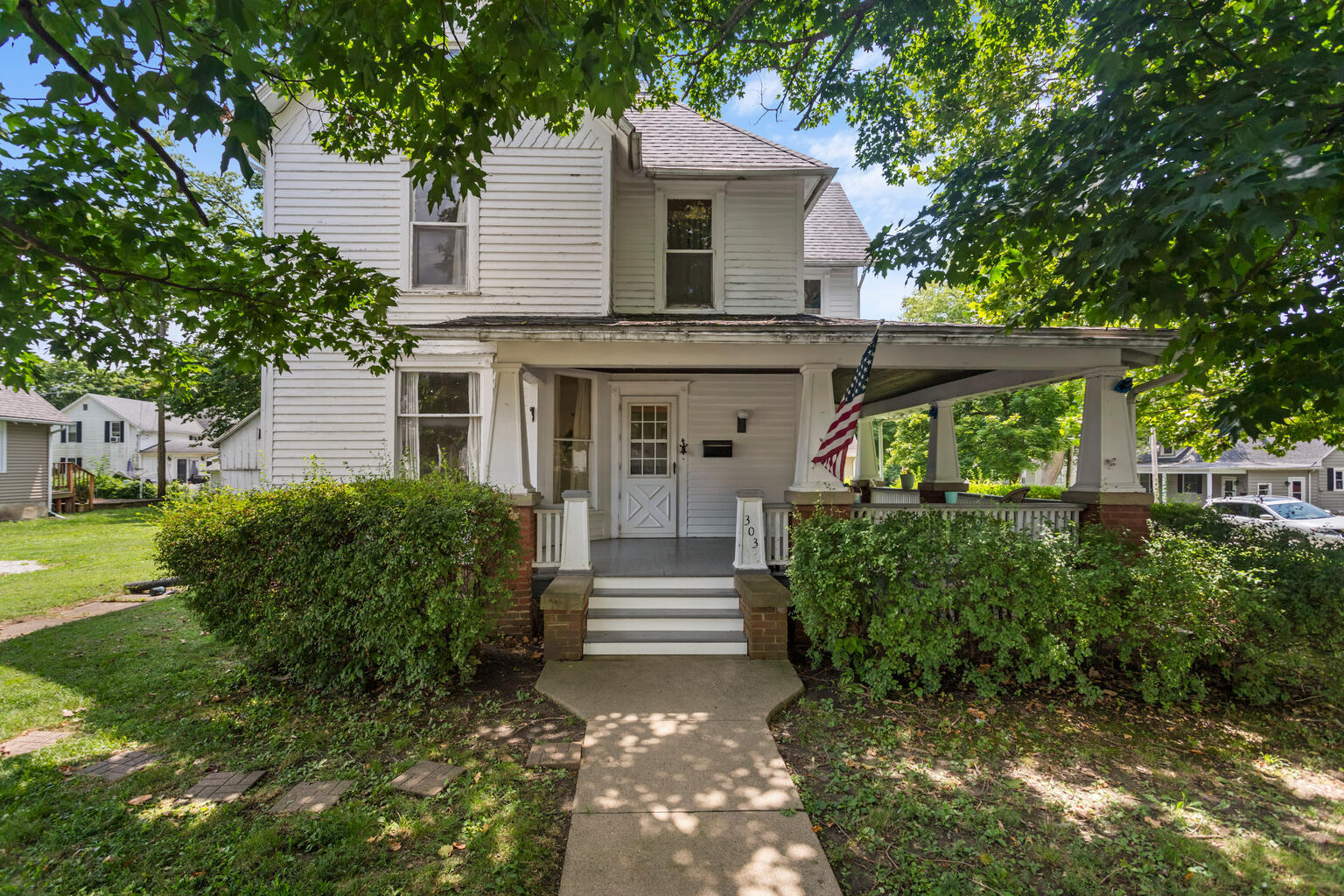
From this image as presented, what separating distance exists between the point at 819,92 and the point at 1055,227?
3.97m

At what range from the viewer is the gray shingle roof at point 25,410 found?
17.5 meters

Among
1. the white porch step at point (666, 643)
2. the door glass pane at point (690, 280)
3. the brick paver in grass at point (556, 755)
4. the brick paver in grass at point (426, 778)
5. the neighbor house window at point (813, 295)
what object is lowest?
the brick paver in grass at point (426, 778)

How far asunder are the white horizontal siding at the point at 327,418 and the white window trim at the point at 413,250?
1.45 metres

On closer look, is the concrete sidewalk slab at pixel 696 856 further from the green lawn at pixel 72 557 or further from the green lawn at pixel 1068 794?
the green lawn at pixel 72 557

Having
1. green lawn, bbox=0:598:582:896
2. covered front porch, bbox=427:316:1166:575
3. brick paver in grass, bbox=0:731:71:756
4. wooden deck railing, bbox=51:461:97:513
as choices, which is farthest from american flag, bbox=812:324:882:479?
wooden deck railing, bbox=51:461:97:513

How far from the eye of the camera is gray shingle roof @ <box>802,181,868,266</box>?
518 inches

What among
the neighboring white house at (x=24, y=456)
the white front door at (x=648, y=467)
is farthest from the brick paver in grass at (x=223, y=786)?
the neighboring white house at (x=24, y=456)

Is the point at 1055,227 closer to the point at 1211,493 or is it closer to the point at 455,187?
the point at 455,187

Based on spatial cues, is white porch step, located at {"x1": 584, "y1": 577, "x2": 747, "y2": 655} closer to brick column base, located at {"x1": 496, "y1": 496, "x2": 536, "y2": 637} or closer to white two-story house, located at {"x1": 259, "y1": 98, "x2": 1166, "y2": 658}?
white two-story house, located at {"x1": 259, "y1": 98, "x2": 1166, "y2": 658}

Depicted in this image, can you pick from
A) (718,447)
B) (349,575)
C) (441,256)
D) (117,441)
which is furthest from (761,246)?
(117,441)

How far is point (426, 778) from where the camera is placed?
3578 mm

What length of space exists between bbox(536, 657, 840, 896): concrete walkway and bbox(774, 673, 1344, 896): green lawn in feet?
0.70

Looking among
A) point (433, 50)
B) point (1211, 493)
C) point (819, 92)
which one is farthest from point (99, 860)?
point (1211, 493)

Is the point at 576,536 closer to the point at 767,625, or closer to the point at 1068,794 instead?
the point at 767,625
